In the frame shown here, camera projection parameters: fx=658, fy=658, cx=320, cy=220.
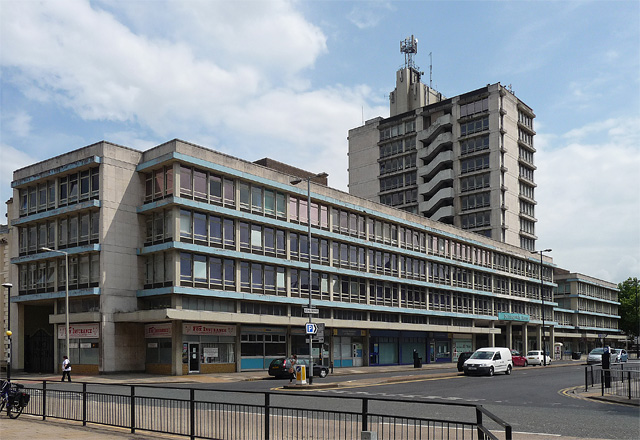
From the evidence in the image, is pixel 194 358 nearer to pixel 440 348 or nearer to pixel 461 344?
pixel 440 348

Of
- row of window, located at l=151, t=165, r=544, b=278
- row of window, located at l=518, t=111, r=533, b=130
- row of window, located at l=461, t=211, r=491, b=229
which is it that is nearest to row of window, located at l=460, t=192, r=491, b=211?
row of window, located at l=461, t=211, r=491, b=229

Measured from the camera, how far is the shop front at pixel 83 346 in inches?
1800

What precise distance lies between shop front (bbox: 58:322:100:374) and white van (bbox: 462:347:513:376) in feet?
82.2

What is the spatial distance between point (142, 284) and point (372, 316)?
24160 millimetres

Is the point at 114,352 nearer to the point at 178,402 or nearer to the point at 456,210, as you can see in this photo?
the point at 178,402

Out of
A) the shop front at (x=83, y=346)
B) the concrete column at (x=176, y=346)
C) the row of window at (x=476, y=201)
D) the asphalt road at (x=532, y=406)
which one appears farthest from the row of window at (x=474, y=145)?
the shop front at (x=83, y=346)

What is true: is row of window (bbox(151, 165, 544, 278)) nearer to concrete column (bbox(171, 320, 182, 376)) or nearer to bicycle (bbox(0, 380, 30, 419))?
concrete column (bbox(171, 320, 182, 376))

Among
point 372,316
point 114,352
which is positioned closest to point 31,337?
point 114,352

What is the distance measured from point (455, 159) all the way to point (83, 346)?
6730 centimetres

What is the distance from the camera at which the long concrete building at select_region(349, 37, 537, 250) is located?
316ft

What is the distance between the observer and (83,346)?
154 ft

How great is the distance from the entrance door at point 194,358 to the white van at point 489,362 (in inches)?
719

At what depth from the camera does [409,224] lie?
69312 mm

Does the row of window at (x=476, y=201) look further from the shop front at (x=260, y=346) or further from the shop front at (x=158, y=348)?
the shop front at (x=158, y=348)
